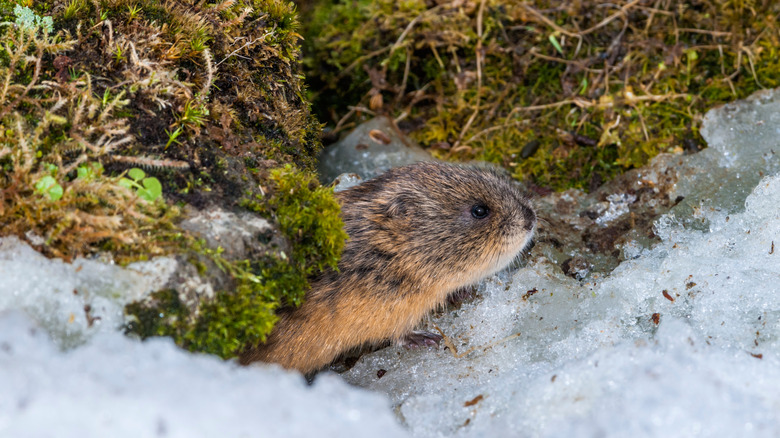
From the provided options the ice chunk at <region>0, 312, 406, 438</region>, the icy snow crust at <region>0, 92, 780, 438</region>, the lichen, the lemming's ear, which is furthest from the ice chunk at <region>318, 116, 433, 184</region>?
the ice chunk at <region>0, 312, 406, 438</region>

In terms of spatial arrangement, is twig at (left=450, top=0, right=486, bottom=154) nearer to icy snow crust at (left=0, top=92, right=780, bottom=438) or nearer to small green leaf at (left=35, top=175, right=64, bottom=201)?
icy snow crust at (left=0, top=92, right=780, bottom=438)

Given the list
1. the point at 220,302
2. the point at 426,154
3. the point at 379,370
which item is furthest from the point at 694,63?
the point at 220,302

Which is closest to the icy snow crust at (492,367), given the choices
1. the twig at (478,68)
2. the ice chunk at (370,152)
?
the ice chunk at (370,152)

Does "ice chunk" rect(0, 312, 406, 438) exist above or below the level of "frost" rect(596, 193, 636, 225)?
above

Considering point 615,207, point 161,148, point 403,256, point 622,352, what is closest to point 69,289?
point 161,148

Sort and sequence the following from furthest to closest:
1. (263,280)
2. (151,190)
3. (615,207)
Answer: (615,207), (263,280), (151,190)

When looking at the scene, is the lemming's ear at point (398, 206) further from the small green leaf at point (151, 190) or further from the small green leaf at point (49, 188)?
the small green leaf at point (49, 188)

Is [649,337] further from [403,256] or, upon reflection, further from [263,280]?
[263,280]
